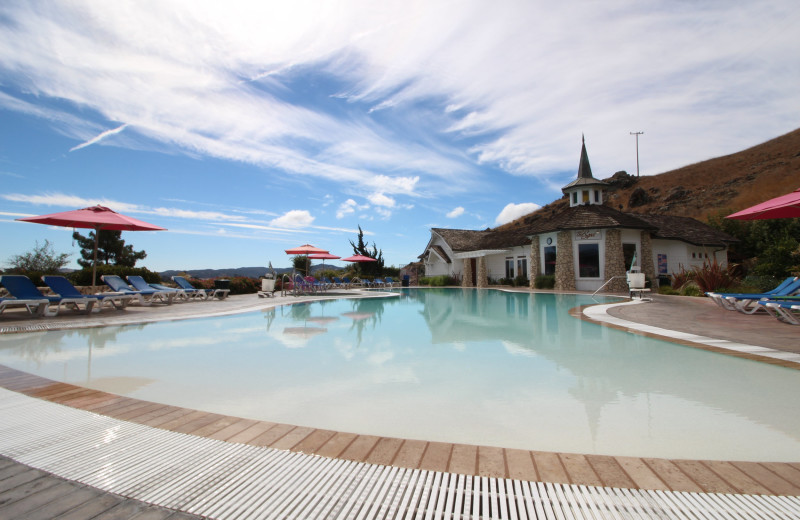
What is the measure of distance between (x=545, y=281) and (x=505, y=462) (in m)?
20.6

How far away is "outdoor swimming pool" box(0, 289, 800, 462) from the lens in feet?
9.38

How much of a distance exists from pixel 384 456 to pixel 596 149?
27.0 metres

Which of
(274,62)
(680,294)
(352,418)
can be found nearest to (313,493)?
(352,418)

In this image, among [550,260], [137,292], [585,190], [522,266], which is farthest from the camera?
[522,266]

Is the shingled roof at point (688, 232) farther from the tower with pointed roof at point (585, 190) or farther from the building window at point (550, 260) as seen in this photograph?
the building window at point (550, 260)

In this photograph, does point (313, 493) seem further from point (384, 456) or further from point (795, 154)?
point (795, 154)

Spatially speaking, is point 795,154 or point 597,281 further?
point 795,154

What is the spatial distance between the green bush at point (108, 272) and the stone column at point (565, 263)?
1940 centimetres

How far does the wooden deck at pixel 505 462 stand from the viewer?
6.40ft

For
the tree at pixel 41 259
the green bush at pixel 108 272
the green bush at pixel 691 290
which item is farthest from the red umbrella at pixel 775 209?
the tree at pixel 41 259

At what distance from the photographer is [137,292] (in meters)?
11.5

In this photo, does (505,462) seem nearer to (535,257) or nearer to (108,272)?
(108,272)

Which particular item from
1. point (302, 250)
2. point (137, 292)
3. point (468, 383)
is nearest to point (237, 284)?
point (302, 250)

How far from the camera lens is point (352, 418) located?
10.4ft
